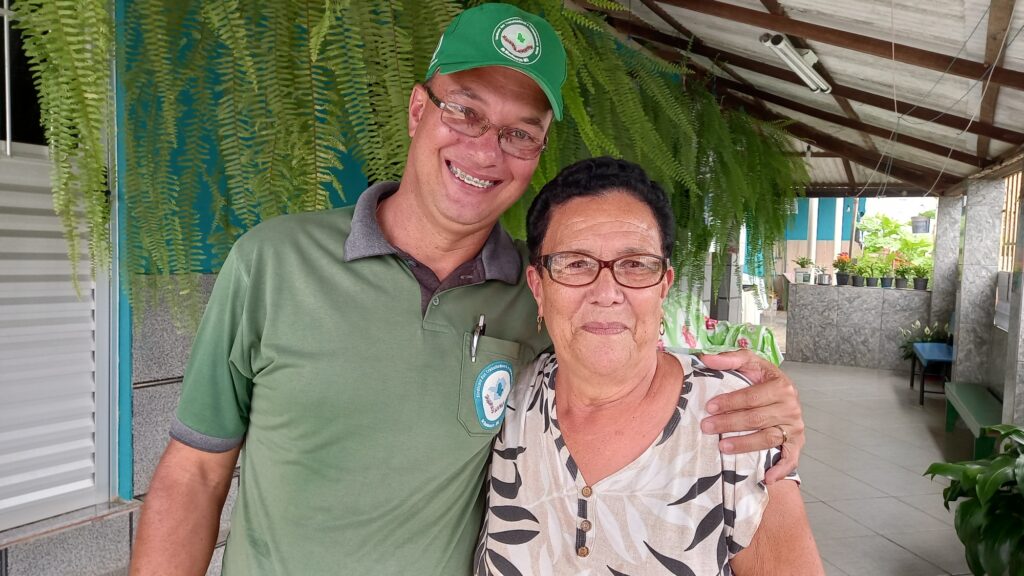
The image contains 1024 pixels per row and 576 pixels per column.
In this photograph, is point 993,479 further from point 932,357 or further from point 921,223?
point 921,223

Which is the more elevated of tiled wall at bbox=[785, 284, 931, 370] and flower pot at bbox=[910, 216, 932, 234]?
flower pot at bbox=[910, 216, 932, 234]

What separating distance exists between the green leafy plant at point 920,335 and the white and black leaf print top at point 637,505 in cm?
872

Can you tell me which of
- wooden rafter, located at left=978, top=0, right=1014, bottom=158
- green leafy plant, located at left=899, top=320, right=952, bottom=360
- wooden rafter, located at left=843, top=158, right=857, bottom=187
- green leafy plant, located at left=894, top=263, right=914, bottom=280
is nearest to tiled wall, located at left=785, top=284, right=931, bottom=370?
green leafy plant, located at left=899, top=320, right=952, bottom=360

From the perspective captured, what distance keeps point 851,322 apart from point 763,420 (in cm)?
961

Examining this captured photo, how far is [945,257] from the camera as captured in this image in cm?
877

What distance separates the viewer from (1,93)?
4.67 ft

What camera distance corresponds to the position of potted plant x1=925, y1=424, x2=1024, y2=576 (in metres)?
2.79

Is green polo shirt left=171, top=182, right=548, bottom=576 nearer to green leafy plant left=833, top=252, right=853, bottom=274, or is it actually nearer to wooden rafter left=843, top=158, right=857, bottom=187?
wooden rafter left=843, top=158, right=857, bottom=187

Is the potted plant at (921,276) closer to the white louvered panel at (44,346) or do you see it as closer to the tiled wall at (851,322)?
the tiled wall at (851,322)

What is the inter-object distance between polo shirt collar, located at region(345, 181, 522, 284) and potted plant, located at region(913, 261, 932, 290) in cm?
977

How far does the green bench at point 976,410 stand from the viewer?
4992 mm

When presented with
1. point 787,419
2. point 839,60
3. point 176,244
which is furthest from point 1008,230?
point 176,244

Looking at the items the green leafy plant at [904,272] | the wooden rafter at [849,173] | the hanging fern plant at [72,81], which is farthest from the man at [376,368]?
the green leafy plant at [904,272]

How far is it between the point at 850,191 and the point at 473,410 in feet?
31.4
